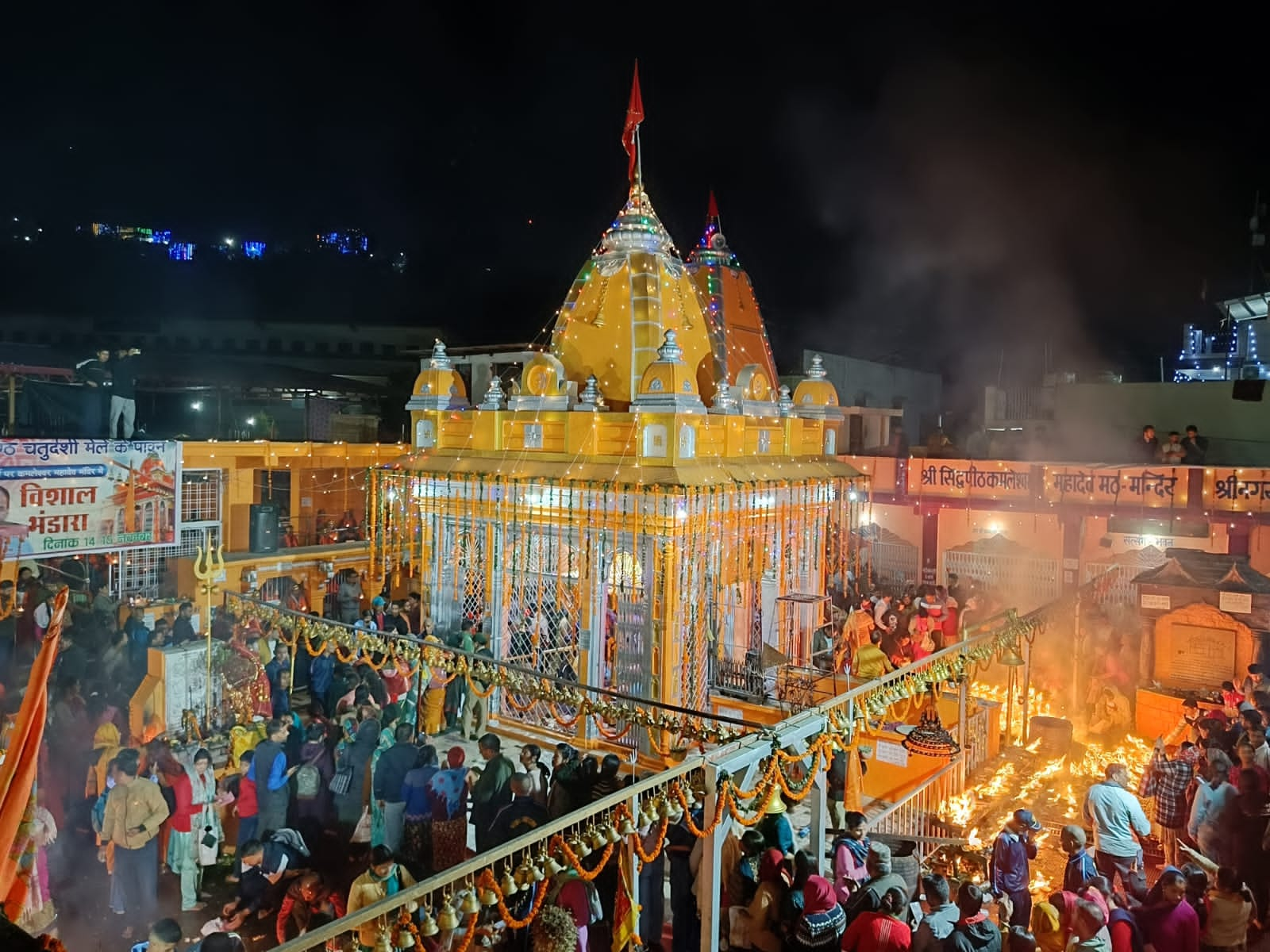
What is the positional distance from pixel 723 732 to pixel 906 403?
840 inches

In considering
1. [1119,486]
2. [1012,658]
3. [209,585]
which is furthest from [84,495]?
[1119,486]

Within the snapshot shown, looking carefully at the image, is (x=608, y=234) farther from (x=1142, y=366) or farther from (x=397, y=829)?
(x=1142, y=366)

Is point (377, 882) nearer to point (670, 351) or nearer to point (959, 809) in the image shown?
point (959, 809)

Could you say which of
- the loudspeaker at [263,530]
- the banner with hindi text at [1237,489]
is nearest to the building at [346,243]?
the loudspeaker at [263,530]

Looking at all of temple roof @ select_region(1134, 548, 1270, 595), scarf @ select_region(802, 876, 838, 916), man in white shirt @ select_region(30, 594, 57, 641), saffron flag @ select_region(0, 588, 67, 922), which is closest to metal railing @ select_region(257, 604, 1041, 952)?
scarf @ select_region(802, 876, 838, 916)

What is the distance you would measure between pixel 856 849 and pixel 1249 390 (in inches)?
685

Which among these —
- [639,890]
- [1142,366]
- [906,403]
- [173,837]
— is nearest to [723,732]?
[639,890]

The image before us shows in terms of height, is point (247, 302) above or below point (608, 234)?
above

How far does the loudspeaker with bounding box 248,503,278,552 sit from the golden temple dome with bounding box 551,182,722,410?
803 centimetres

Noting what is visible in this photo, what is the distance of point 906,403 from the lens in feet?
90.6

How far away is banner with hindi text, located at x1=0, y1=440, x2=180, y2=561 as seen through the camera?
36.3ft

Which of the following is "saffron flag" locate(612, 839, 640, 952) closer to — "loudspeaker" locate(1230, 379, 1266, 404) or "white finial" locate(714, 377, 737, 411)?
"white finial" locate(714, 377, 737, 411)

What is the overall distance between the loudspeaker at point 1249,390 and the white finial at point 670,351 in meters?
14.8

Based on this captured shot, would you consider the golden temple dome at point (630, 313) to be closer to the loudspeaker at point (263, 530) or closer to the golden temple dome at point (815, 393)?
the golden temple dome at point (815, 393)
